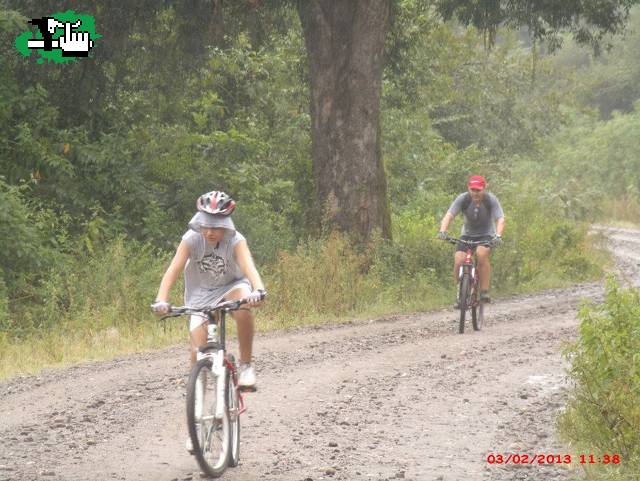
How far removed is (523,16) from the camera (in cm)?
2172

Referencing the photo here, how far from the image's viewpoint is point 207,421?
7887mm

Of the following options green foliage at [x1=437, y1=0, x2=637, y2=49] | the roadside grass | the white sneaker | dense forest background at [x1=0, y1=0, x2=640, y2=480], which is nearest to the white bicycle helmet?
the white sneaker

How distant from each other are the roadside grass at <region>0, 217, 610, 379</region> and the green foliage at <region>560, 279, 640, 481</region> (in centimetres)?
698

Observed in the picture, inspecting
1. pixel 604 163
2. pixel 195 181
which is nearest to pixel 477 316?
pixel 195 181

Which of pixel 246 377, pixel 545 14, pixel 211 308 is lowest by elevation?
pixel 246 377

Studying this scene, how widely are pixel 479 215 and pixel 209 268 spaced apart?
8.90 meters

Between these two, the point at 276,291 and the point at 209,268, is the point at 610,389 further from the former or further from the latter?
the point at 276,291

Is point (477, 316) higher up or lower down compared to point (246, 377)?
lower down

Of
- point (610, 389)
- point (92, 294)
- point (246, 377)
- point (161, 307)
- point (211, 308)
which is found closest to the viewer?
point (161, 307)

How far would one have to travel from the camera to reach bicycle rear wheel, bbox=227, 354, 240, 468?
8.14 m

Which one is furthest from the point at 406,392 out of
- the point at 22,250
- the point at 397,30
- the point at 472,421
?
the point at 397,30

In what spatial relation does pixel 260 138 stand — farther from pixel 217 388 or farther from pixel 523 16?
pixel 217 388

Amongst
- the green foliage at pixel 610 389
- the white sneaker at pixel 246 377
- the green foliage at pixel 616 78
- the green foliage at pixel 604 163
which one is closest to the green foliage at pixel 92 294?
the white sneaker at pixel 246 377

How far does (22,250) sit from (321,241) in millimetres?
4894
